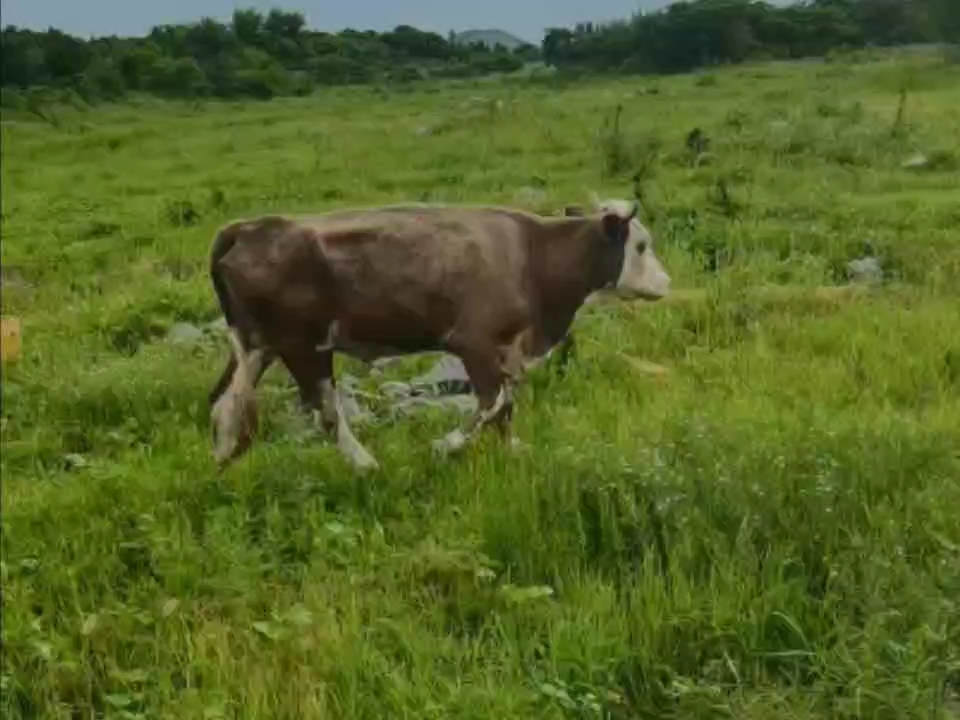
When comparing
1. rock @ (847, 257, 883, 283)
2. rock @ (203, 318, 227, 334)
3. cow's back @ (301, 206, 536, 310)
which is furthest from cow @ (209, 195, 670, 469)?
rock @ (847, 257, 883, 283)

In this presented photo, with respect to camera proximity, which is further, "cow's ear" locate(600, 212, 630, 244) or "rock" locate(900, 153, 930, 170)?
"rock" locate(900, 153, 930, 170)

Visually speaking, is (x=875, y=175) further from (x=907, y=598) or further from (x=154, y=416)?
(x=907, y=598)

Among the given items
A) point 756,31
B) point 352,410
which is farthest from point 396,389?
point 756,31

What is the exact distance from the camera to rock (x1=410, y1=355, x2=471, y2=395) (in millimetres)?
7824

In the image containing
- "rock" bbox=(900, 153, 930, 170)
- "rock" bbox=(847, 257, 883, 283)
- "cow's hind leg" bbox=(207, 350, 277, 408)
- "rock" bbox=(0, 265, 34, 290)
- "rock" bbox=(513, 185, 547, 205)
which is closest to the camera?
"cow's hind leg" bbox=(207, 350, 277, 408)

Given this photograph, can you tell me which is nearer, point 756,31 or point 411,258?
point 411,258

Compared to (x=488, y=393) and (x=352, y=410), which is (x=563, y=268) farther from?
(x=352, y=410)

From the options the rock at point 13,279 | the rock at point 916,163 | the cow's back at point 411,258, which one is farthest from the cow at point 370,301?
the rock at point 916,163

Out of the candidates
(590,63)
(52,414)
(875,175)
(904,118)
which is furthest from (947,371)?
(590,63)

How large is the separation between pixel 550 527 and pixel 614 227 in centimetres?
175

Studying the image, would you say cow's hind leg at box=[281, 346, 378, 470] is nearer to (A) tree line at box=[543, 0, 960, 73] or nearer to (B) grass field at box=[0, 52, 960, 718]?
(B) grass field at box=[0, 52, 960, 718]

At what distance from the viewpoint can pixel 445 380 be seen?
312 inches

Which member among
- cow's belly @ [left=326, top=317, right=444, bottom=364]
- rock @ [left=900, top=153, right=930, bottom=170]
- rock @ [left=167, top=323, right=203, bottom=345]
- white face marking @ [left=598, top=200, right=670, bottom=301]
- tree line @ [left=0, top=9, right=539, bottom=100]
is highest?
white face marking @ [left=598, top=200, right=670, bottom=301]

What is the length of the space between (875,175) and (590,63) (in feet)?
79.3
